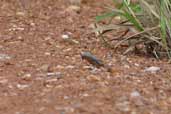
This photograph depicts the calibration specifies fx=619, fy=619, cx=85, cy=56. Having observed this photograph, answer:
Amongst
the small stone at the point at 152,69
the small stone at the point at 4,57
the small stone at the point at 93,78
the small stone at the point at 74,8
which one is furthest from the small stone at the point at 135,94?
the small stone at the point at 74,8

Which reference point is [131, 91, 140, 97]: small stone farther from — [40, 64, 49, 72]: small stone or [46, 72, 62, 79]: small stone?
[40, 64, 49, 72]: small stone

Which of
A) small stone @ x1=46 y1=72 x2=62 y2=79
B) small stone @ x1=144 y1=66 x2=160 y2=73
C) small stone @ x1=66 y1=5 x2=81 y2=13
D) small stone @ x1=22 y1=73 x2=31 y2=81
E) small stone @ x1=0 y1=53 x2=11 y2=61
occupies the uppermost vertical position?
small stone @ x1=66 y1=5 x2=81 y2=13

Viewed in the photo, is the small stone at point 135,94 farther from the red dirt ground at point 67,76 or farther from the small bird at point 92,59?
the small bird at point 92,59

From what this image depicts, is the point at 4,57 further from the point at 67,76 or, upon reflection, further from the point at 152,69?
the point at 152,69

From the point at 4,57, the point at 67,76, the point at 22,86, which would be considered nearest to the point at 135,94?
the point at 67,76

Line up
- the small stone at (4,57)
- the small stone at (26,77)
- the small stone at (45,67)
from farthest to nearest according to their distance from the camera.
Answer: the small stone at (4,57) < the small stone at (45,67) < the small stone at (26,77)

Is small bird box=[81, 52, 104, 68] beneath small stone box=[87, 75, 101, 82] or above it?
above

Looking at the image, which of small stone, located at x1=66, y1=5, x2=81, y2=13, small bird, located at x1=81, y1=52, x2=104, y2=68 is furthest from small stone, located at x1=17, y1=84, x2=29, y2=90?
small stone, located at x1=66, y1=5, x2=81, y2=13
